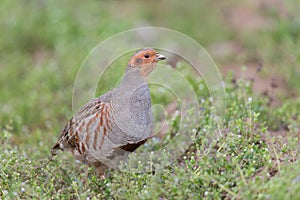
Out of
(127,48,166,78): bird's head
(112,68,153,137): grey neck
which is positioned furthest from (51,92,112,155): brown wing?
(127,48,166,78): bird's head

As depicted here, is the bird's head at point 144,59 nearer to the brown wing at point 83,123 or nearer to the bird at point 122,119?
the bird at point 122,119

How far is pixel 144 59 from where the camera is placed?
4.84 meters

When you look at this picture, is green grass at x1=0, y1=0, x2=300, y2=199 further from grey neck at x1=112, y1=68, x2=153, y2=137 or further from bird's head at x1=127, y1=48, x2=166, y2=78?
bird's head at x1=127, y1=48, x2=166, y2=78

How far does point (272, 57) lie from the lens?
830 centimetres

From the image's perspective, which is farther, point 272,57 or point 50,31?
point 50,31

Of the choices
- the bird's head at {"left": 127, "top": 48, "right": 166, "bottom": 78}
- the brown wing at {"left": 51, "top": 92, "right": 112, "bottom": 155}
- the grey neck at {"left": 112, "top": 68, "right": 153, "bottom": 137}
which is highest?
the bird's head at {"left": 127, "top": 48, "right": 166, "bottom": 78}

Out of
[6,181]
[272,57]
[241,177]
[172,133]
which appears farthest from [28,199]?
[272,57]

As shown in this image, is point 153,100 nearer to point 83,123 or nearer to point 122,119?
point 83,123

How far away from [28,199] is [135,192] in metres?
0.81

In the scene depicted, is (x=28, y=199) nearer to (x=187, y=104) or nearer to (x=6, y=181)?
(x=6, y=181)

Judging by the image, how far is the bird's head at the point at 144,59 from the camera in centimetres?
482

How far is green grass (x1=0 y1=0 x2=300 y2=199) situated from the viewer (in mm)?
4152

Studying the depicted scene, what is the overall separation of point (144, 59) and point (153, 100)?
1793mm

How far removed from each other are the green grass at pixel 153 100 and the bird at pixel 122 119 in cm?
22
